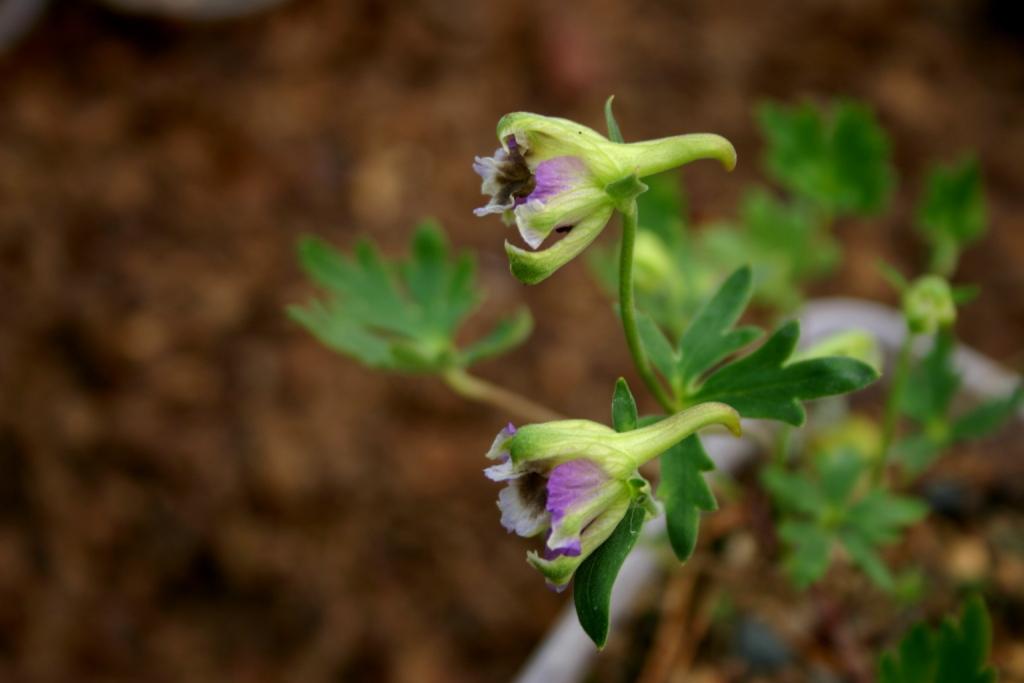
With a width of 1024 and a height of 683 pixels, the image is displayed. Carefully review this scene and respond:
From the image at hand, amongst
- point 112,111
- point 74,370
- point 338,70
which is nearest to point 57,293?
point 74,370

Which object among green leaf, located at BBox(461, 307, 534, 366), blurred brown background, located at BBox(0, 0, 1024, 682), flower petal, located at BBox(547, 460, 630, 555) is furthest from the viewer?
blurred brown background, located at BBox(0, 0, 1024, 682)

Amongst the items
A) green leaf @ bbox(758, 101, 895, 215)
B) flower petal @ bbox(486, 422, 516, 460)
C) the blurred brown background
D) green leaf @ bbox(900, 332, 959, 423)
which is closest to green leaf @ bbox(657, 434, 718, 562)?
flower petal @ bbox(486, 422, 516, 460)

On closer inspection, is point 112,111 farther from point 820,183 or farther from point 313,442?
point 820,183

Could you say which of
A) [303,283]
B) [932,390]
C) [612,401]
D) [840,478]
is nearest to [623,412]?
[612,401]

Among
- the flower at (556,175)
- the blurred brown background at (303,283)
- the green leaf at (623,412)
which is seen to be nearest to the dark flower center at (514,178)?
the flower at (556,175)

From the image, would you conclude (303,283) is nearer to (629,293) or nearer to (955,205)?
(955,205)

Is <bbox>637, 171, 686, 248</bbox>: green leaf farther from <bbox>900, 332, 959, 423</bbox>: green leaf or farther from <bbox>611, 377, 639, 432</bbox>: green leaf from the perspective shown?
<bbox>611, 377, 639, 432</bbox>: green leaf
